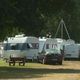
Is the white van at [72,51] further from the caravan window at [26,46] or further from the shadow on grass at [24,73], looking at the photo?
the shadow on grass at [24,73]

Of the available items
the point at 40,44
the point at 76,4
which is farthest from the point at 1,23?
the point at 40,44

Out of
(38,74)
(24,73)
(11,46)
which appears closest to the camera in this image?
(38,74)

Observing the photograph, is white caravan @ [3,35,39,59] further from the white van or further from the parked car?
the parked car

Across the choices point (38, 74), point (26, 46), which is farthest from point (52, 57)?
point (38, 74)

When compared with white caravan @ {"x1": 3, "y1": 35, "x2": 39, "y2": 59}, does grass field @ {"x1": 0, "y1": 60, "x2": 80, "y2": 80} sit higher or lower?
A: lower

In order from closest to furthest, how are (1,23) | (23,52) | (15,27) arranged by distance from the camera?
1. (1,23)
2. (15,27)
3. (23,52)

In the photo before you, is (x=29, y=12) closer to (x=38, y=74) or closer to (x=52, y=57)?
(x=38, y=74)

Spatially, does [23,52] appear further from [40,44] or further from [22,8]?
[22,8]

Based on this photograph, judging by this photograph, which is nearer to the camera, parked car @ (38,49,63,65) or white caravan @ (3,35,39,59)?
parked car @ (38,49,63,65)

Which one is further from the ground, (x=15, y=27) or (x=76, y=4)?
(x=76, y=4)

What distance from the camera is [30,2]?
3388cm

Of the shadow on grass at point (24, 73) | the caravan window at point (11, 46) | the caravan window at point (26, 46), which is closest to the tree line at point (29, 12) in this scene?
the shadow on grass at point (24, 73)

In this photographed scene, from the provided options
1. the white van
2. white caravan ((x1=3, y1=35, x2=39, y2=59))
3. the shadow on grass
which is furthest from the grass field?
the white van

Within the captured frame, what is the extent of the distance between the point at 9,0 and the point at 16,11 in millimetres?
1034
